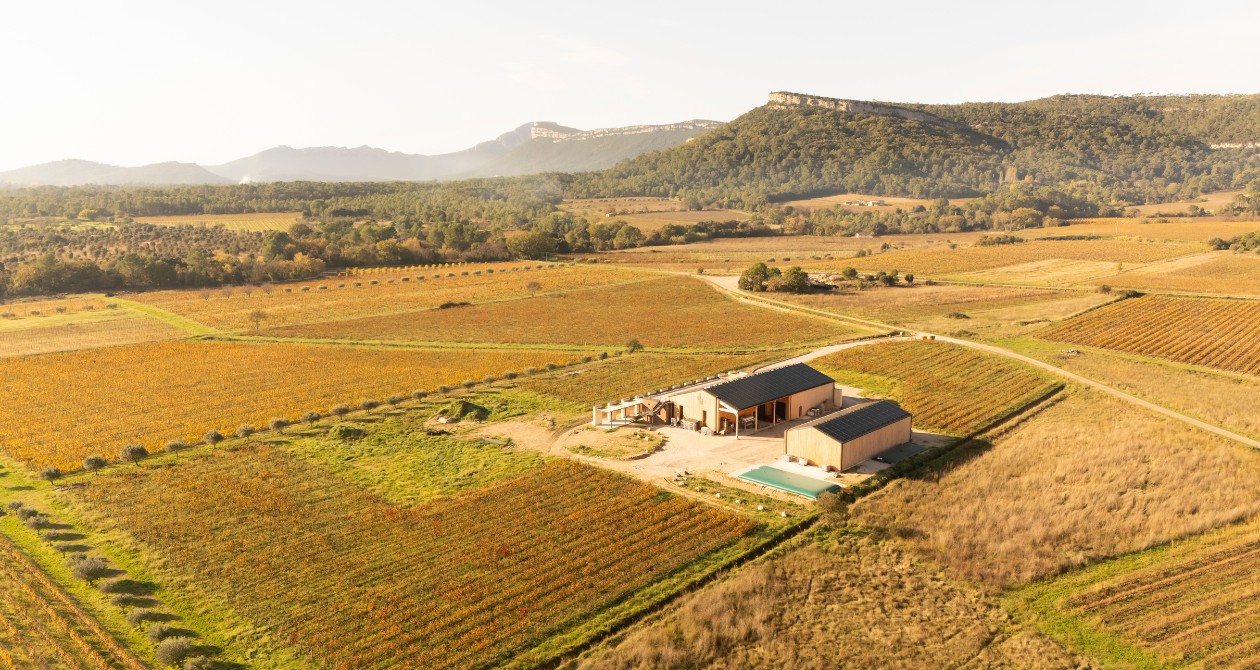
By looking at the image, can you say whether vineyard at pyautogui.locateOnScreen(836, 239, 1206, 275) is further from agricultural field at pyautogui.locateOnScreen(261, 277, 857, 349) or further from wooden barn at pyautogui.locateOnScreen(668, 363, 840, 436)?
wooden barn at pyautogui.locateOnScreen(668, 363, 840, 436)

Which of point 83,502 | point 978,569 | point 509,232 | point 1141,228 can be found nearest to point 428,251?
point 509,232

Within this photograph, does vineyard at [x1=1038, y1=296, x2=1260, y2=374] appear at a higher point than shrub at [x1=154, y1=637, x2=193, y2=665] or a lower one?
higher

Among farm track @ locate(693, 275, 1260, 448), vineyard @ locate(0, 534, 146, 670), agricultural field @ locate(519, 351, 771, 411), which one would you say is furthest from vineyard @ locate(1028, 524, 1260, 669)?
vineyard @ locate(0, 534, 146, 670)

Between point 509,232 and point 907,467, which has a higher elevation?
point 509,232

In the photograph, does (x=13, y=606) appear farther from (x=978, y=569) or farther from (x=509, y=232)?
(x=509, y=232)

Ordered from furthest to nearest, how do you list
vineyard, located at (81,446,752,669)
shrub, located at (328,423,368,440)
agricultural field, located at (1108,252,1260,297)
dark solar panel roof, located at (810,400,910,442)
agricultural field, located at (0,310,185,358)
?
agricultural field, located at (1108,252,1260,297), agricultural field, located at (0,310,185,358), shrub, located at (328,423,368,440), dark solar panel roof, located at (810,400,910,442), vineyard, located at (81,446,752,669)

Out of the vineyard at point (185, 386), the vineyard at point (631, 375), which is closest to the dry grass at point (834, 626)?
the vineyard at point (631, 375)

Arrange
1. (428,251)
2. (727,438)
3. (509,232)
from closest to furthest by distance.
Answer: (727,438) → (428,251) → (509,232)

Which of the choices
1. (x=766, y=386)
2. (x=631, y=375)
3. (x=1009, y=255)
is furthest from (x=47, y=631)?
(x=1009, y=255)
